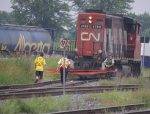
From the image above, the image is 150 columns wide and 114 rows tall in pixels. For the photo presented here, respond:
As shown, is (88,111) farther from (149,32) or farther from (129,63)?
(149,32)

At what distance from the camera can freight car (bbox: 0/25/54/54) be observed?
45000mm

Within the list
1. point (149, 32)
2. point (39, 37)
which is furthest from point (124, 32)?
point (149, 32)

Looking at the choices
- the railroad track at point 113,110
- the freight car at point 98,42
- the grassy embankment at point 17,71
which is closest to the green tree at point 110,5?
the freight car at point 98,42

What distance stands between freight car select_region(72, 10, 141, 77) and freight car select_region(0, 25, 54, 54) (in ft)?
45.2

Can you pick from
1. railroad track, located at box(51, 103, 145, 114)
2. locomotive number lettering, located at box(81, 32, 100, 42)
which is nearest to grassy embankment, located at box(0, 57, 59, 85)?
locomotive number lettering, located at box(81, 32, 100, 42)

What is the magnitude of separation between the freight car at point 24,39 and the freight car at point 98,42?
13767 millimetres

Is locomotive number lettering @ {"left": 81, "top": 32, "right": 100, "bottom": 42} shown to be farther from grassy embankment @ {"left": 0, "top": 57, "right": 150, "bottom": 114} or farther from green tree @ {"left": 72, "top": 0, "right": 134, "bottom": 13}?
green tree @ {"left": 72, "top": 0, "right": 134, "bottom": 13}

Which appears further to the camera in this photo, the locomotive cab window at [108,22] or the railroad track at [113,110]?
the locomotive cab window at [108,22]

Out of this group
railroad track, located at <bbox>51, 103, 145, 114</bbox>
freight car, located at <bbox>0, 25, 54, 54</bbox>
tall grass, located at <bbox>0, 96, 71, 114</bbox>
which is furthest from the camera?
freight car, located at <bbox>0, 25, 54, 54</bbox>

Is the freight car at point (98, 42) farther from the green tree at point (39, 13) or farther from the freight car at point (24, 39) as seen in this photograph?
the green tree at point (39, 13)

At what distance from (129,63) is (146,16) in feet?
343

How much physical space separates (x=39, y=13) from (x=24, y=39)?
35022mm

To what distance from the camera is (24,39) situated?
4750 cm

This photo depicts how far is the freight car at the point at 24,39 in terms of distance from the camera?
4500 cm
